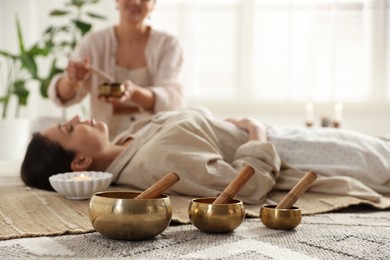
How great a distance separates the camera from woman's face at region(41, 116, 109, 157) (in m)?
1.93

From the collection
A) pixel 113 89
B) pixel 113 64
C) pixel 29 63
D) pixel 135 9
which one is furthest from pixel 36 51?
pixel 113 89

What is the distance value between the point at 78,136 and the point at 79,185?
0.87 ft

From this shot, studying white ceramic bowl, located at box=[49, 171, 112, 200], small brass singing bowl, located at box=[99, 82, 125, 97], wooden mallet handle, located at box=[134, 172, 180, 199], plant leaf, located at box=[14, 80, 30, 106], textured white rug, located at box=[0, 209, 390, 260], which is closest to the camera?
textured white rug, located at box=[0, 209, 390, 260]

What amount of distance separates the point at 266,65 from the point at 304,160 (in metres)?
2.25

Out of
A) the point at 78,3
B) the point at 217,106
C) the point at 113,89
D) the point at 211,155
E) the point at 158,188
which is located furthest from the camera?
the point at 217,106

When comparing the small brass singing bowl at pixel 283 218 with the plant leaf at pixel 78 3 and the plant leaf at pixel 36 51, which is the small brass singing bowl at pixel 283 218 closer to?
the plant leaf at pixel 36 51

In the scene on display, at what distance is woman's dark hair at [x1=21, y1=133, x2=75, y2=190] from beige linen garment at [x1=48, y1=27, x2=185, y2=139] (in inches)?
35.4

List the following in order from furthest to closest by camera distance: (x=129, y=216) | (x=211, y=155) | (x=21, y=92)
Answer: (x=21, y=92) < (x=211, y=155) < (x=129, y=216)

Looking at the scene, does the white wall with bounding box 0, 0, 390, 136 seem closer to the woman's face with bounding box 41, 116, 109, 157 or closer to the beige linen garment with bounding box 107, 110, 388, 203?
the beige linen garment with bounding box 107, 110, 388, 203

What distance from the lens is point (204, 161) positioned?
1.81 metres

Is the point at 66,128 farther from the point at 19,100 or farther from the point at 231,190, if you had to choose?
the point at 19,100

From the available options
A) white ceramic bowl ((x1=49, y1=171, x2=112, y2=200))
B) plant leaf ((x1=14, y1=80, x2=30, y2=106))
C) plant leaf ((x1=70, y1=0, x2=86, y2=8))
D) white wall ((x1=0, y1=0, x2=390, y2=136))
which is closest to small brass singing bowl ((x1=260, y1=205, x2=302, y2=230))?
white ceramic bowl ((x1=49, y1=171, x2=112, y2=200))

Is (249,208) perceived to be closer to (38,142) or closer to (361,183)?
(361,183)

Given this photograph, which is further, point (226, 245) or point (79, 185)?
point (79, 185)
